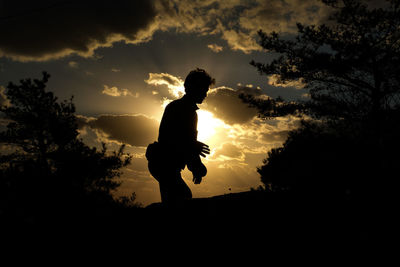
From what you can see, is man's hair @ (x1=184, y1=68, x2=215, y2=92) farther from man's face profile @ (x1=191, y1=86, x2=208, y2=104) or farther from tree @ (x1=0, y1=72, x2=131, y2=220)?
tree @ (x1=0, y1=72, x2=131, y2=220)

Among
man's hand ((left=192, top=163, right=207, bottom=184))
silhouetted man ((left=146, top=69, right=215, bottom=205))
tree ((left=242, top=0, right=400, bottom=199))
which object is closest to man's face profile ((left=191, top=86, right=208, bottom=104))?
silhouetted man ((left=146, top=69, right=215, bottom=205))

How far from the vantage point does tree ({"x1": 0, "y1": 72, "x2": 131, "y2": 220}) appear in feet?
42.6

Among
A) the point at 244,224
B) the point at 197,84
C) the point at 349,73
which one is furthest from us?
the point at 349,73

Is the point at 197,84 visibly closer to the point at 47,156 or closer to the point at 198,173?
the point at 198,173

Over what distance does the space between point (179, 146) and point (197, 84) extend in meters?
0.84

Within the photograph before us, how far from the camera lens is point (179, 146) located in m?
2.86

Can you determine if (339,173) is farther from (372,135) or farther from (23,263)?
(23,263)

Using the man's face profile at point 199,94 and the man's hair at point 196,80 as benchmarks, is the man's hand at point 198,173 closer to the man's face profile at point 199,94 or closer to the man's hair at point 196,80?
the man's face profile at point 199,94

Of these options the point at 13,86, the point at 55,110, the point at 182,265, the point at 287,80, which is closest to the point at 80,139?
the point at 55,110

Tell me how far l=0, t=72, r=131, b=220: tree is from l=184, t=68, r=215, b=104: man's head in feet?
41.8

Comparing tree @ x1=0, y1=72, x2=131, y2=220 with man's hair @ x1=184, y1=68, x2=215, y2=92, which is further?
tree @ x1=0, y1=72, x2=131, y2=220

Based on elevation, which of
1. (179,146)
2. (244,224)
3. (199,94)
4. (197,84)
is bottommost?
(244,224)

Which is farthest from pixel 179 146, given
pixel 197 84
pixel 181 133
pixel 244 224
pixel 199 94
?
pixel 244 224

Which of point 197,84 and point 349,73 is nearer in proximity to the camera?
point 197,84
